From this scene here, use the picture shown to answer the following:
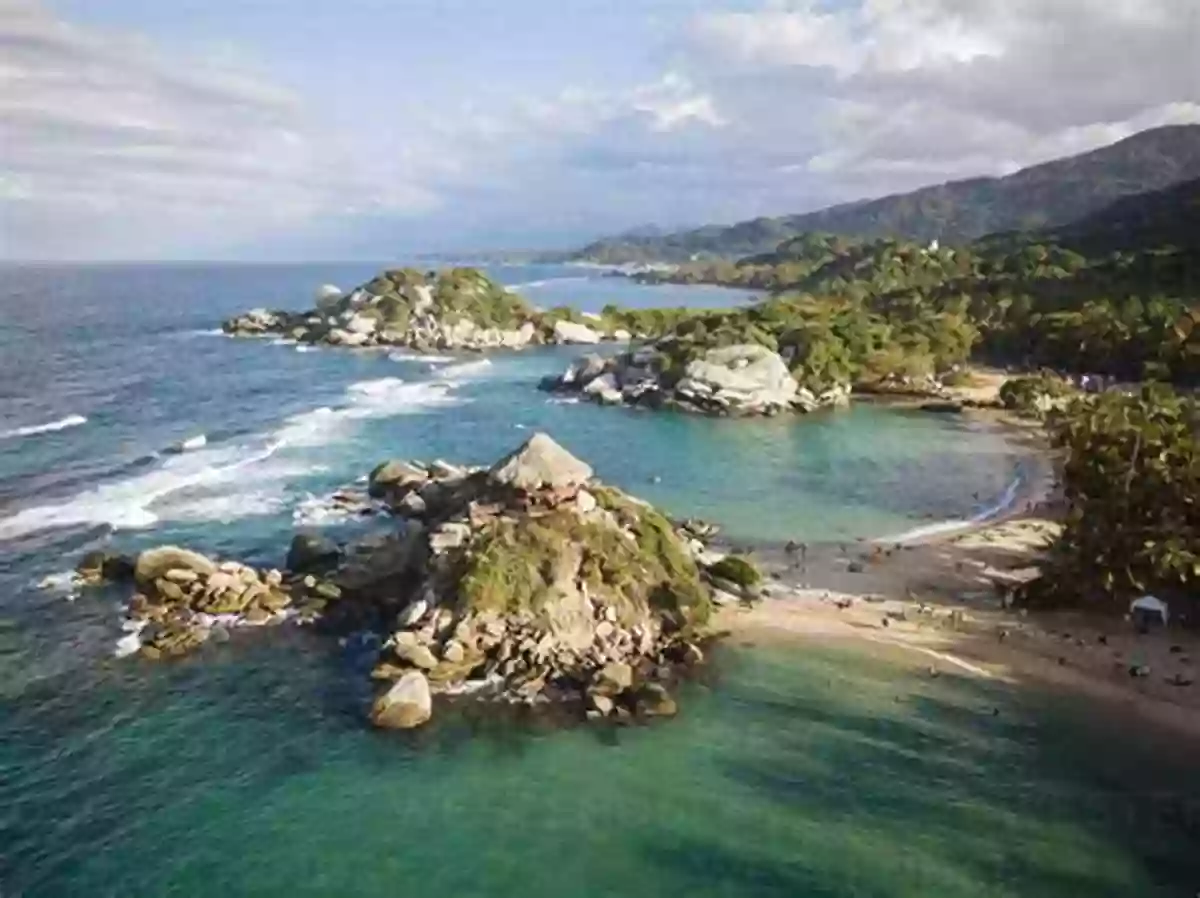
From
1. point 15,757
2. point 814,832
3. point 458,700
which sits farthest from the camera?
point 458,700

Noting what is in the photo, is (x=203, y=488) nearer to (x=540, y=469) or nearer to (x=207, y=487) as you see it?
(x=207, y=487)

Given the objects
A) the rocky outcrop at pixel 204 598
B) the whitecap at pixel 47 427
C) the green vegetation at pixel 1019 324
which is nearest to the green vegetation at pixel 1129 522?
the rocky outcrop at pixel 204 598

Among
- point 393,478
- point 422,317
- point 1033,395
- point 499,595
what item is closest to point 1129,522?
point 499,595

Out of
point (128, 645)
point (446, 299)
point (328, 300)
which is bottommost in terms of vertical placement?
point (128, 645)

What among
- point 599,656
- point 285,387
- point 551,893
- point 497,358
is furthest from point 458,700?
point 497,358

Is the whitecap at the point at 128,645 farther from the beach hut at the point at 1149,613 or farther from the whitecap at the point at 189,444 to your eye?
the beach hut at the point at 1149,613

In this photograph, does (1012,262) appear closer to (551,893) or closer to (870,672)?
(870,672)

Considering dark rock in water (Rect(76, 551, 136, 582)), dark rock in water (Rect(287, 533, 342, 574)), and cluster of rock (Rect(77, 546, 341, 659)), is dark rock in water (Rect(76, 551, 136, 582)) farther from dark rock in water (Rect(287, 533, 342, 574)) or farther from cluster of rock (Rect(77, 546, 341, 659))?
dark rock in water (Rect(287, 533, 342, 574))
